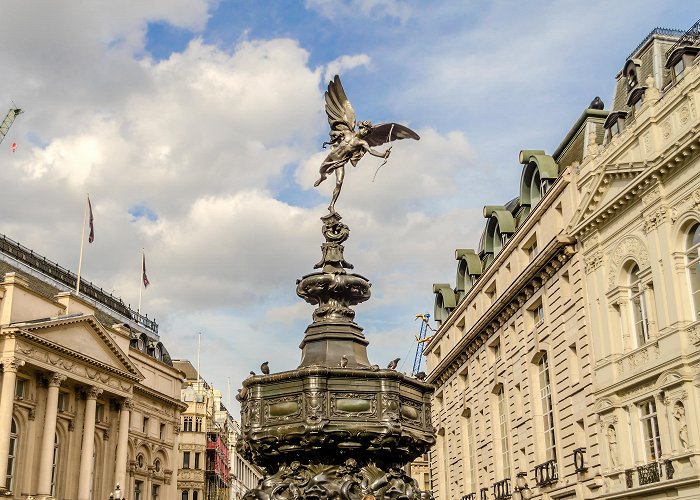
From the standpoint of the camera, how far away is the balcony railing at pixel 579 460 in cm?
3566

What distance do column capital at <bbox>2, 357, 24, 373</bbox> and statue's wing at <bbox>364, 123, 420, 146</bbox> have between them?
44.8 metres

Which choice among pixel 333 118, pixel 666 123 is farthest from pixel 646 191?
pixel 333 118

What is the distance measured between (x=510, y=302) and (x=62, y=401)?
32895 millimetres

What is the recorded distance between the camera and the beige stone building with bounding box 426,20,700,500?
2966 centimetres

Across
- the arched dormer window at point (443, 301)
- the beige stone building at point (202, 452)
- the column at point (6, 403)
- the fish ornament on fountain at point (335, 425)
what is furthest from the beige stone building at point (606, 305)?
the beige stone building at point (202, 452)

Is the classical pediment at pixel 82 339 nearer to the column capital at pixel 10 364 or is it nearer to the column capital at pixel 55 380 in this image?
the column capital at pixel 55 380

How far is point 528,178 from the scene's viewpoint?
152 feet

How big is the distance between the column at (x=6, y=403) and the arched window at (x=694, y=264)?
3978 centimetres

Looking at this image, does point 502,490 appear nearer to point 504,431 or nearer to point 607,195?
point 504,431

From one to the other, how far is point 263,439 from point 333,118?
4948mm

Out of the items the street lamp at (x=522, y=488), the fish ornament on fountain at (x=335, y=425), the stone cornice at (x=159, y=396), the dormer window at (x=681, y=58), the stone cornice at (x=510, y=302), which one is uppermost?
the dormer window at (x=681, y=58)

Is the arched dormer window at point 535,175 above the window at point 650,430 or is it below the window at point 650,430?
above

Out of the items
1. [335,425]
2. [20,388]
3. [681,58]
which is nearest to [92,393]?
[20,388]

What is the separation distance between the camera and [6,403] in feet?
166
